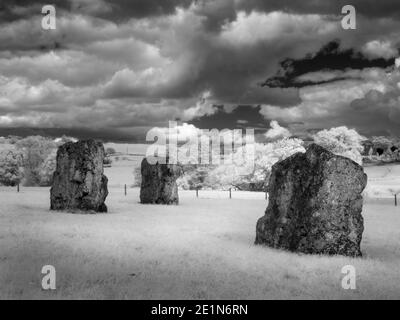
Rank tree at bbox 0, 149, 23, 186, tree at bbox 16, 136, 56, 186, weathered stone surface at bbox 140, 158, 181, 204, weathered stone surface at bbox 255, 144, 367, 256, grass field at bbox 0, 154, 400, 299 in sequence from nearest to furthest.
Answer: grass field at bbox 0, 154, 400, 299, weathered stone surface at bbox 255, 144, 367, 256, weathered stone surface at bbox 140, 158, 181, 204, tree at bbox 16, 136, 56, 186, tree at bbox 0, 149, 23, 186

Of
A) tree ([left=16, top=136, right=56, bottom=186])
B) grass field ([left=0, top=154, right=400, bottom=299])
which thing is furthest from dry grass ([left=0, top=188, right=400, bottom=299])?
tree ([left=16, top=136, right=56, bottom=186])

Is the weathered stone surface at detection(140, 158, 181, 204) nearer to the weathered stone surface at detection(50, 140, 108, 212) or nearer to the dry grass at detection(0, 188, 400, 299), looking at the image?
the weathered stone surface at detection(50, 140, 108, 212)

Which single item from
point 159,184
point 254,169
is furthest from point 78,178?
point 254,169

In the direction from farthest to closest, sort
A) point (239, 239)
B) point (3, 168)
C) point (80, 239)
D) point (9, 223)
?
point (3, 168), point (9, 223), point (239, 239), point (80, 239)

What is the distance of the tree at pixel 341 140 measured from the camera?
8056cm

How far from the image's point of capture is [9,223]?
75.5 feet

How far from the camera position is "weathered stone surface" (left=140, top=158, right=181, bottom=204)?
40188 mm

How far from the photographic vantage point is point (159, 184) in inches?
1614

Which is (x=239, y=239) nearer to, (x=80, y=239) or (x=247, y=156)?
(x=80, y=239)

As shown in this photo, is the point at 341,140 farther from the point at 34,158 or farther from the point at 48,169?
the point at 34,158

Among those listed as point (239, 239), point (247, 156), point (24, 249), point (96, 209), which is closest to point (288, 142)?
point (247, 156)

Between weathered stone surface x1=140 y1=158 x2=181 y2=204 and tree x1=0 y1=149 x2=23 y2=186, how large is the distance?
182ft

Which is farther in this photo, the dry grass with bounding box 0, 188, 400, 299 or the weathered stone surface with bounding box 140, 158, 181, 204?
the weathered stone surface with bounding box 140, 158, 181, 204
